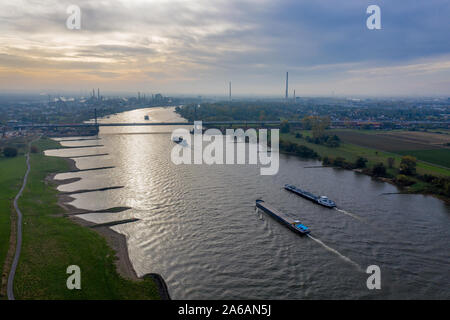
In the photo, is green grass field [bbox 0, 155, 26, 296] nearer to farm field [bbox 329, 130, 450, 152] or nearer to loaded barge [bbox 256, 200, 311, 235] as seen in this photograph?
loaded barge [bbox 256, 200, 311, 235]

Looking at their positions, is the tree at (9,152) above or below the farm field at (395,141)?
below

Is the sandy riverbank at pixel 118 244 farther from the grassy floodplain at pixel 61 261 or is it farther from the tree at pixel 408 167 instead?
the tree at pixel 408 167

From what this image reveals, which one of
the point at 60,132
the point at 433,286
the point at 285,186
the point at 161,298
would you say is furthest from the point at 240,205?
the point at 60,132

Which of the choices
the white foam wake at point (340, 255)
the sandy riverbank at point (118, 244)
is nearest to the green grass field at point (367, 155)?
the white foam wake at point (340, 255)

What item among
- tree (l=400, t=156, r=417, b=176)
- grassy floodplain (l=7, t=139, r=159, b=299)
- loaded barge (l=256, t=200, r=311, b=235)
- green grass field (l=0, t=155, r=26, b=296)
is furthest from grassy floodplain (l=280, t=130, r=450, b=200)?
green grass field (l=0, t=155, r=26, b=296)

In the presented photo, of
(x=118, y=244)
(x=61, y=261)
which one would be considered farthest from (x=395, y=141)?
(x=61, y=261)

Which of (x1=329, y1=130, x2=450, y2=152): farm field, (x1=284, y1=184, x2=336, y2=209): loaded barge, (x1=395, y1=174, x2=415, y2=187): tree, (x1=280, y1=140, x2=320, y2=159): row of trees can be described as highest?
(x1=329, y1=130, x2=450, y2=152): farm field
